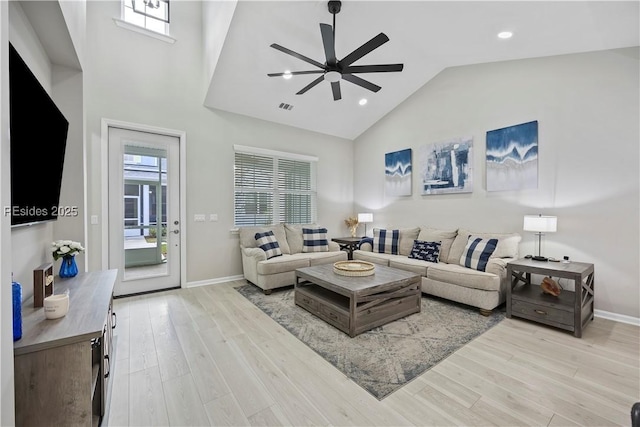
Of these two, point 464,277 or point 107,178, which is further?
point 107,178

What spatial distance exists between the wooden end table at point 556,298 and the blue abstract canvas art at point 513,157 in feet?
3.70

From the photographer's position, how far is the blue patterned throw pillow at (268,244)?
4.39 meters

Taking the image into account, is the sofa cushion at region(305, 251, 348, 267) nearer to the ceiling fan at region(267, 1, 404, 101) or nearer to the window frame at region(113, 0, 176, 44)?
the ceiling fan at region(267, 1, 404, 101)

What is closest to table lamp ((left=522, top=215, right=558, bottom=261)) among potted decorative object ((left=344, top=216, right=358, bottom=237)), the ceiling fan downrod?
the ceiling fan downrod

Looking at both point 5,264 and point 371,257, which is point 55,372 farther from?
point 371,257

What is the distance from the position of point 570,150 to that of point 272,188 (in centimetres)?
430

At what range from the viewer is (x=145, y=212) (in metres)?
3.97

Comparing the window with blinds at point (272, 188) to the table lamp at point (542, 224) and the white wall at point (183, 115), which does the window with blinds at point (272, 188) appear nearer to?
the white wall at point (183, 115)

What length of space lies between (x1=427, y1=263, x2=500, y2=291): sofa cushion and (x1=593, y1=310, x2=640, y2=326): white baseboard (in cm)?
116

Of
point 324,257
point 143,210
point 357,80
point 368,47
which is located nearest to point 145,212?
point 143,210

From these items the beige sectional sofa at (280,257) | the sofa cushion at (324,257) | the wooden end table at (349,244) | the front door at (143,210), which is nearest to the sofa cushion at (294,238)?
the beige sectional sofa at (280,257)

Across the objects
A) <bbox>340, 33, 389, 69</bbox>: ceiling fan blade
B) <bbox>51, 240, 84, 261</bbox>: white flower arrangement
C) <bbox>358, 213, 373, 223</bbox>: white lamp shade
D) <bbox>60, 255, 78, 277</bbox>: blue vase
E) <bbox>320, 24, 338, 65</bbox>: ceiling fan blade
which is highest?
<bbox>320, 24, 338, 65</bbox>: ceiling fan blade

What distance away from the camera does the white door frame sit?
11.9 feet

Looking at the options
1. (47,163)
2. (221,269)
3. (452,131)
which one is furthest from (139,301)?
(452,131)
